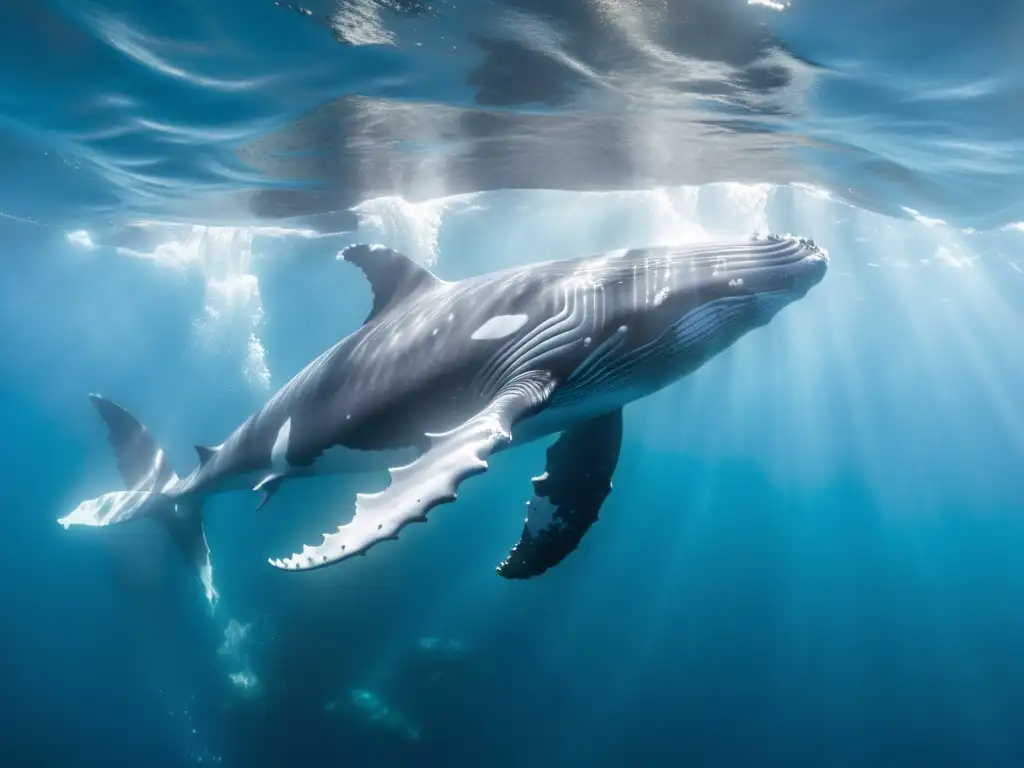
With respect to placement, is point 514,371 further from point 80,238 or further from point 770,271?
point 80,238

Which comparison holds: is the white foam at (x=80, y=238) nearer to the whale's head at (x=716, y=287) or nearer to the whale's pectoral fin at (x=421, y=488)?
the whale's pectoral fin at (x=421, y=488)

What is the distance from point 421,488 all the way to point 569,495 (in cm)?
309

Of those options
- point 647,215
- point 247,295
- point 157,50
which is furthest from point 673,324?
point 247,295

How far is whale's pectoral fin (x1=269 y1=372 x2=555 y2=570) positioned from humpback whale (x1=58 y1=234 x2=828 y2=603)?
0.01m

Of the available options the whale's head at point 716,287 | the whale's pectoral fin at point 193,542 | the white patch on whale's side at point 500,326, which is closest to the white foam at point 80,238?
the whale's pectoral fin at point 193,542

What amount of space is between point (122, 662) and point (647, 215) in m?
31.3

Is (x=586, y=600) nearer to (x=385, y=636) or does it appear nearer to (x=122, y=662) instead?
(x=385, y=636)

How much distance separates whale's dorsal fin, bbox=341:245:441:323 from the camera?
23.7ft

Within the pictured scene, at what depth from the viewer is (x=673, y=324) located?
4.98 metres

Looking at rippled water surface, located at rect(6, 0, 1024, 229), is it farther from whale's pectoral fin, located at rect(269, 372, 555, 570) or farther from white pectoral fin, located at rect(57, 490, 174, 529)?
whale's pectoral fin, located at rect(269, 372, 555, 570)

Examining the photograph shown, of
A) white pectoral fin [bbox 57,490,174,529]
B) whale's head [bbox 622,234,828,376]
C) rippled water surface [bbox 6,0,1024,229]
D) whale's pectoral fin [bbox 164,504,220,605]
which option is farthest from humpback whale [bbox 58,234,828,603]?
rippled water surface [bbox 6,0,1024,229]

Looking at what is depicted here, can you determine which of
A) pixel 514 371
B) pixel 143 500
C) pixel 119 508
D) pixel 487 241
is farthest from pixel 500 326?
pixel 487 241

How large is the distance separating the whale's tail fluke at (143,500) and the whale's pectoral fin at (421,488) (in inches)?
336

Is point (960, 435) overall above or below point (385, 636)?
above
